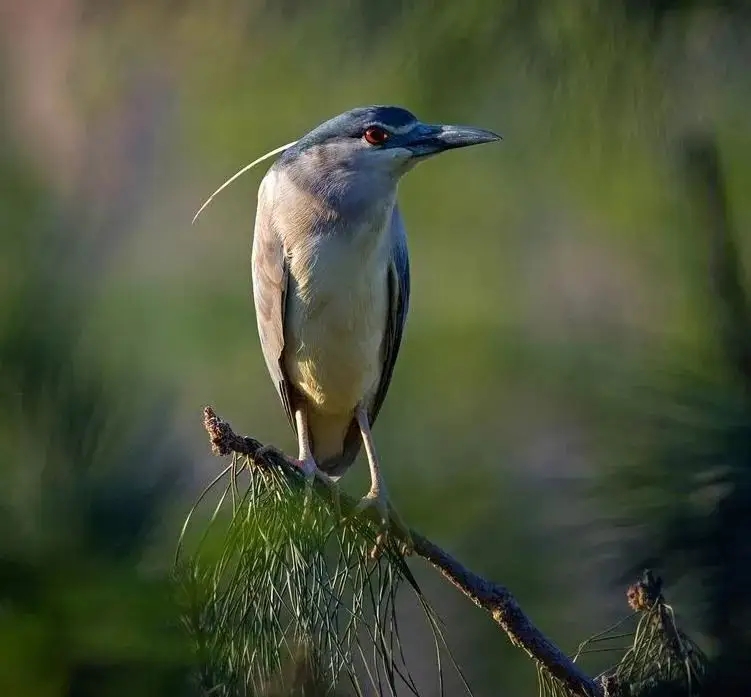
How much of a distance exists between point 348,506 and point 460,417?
205 centimetres

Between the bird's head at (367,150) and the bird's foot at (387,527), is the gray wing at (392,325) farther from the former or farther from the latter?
the bird's foot at (387,527)

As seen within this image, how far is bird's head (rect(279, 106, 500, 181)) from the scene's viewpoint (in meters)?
1.89

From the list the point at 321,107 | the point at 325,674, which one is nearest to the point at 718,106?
the point at 325,674

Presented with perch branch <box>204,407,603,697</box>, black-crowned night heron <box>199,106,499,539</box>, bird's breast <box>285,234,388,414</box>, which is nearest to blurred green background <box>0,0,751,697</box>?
perch branch <box>204,407,603,697</box>

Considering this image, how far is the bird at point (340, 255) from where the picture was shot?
1.96 m

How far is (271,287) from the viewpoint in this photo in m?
2.03

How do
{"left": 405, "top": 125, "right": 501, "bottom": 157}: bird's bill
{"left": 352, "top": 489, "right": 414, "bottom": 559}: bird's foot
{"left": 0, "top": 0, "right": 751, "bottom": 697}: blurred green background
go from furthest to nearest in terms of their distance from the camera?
{"left": 405, "top": 125, "right": 501, "bottom": 157}: bird's bill
{"left": 352, "top": 489, "right": 414, "bottom": 559}: bird's foot
{"left": 0, "top": 0, "right": 751, "bottom": 697}: blurred green background

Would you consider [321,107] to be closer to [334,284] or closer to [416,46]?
Result: [334,284]

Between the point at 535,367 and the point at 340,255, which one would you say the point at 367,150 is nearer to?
the point at 340,255

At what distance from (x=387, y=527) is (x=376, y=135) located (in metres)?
0.87

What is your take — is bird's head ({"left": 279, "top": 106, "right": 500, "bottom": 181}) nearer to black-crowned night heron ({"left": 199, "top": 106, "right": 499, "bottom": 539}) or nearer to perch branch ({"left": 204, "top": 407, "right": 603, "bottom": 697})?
black-crowned night heron ({"left": 199, "top": 106, "right": 499, "bottom": 539})

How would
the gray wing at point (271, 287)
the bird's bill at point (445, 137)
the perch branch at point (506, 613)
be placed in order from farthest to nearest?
the gray wing at point (271, 287)
the bird's bill at point (445, 137)
the perch branch at point (506, 613)

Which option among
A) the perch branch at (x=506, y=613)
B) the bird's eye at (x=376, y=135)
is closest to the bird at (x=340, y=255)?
the bird's eye at (x=376, y=135)

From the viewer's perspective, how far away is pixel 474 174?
3.43m
